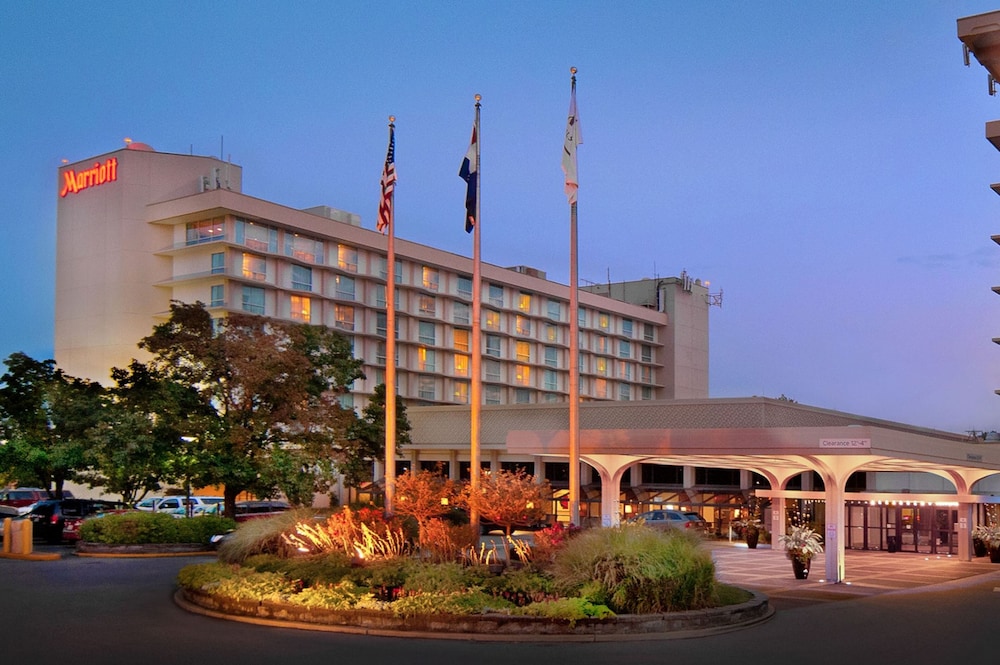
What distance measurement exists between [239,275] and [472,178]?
44034 mm

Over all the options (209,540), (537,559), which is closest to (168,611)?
(537,559)

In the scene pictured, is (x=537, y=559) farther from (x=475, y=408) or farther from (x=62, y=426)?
(x=62, y=426)

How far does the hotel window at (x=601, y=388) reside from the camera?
102181mm

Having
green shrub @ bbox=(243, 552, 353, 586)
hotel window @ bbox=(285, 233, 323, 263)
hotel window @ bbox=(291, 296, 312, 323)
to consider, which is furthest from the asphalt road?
hotel window @ bbox=(285, 233, 323, 263)

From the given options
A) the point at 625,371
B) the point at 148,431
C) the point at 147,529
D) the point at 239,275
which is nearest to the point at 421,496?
the point at 147,529

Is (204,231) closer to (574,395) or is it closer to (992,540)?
(574,395)

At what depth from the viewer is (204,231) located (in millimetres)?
70188

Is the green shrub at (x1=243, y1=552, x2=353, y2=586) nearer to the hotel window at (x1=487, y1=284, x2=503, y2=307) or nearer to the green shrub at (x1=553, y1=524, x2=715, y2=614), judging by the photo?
the green shrub at (x1=553, y1=524, x2=715, y2=614)

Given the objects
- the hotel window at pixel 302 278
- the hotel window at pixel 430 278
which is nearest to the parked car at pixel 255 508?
the hotel window at pixel 302 278

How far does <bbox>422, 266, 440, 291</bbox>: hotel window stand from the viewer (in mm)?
83375

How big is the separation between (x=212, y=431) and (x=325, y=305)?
34665 mm

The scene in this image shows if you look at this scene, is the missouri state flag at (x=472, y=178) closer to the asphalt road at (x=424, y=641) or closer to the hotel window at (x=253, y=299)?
the asphalt road at (x=424, y=641)

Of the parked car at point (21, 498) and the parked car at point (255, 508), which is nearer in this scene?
the parked car at point (255, 508)

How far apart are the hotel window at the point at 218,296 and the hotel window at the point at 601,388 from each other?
4295 centimetres
